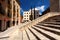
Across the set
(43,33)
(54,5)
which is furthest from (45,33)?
(54,5)

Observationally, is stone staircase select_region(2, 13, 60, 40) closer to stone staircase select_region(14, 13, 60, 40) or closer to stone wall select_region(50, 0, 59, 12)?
stone staircase select_region(14, 13, 60, 40)

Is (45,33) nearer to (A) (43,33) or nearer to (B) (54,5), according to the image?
(A) (43,33)

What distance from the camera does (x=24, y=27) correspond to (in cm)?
1309

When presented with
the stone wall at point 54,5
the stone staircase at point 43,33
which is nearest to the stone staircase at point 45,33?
the stone staircase at point 43,33

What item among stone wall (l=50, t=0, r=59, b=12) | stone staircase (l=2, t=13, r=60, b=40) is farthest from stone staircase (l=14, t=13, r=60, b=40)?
stone wall (l=50, t=0, r=59, b=12)

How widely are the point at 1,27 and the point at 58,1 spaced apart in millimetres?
11548

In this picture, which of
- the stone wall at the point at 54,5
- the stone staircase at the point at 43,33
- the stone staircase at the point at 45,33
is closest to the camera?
the stone staircase at the point at 45,33

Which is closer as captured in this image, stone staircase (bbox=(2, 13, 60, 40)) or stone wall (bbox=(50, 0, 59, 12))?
stone staircase (bbox=(2, 13, 60, 40))

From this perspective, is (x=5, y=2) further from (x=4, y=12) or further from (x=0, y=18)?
(x=0, y=18)

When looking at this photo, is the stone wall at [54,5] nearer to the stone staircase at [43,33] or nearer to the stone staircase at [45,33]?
the stone staircase at [43,33]

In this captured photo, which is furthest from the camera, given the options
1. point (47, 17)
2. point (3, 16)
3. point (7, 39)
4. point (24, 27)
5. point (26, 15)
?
→ point (26, 15)

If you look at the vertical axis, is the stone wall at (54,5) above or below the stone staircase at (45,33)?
above

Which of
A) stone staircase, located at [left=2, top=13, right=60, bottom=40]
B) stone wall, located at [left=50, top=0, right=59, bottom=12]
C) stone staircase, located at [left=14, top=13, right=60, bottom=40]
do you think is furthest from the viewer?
stone wall, located at [left=50, top=0, right=59, bottom=12]

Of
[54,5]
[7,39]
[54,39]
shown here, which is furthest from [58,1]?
[54,39]
